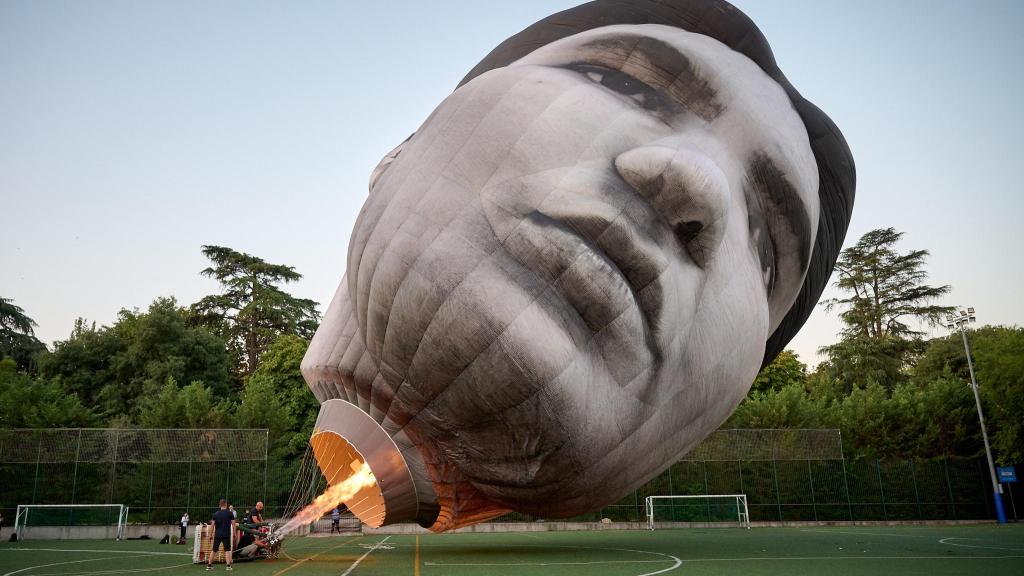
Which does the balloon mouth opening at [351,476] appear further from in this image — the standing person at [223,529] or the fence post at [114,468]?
the fence post at [114,468]

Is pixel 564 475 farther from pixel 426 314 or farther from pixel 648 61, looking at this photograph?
pixel 648 61

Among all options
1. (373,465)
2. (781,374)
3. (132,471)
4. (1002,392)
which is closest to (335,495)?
(373,465)

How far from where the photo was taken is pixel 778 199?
8.02m

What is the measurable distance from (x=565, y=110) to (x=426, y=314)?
237 centimetres

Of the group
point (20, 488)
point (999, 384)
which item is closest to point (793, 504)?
point (999, 384)

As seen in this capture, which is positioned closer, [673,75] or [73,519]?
[673,75]

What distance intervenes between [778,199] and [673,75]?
183 centimetres

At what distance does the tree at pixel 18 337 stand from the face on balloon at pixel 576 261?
177 feet

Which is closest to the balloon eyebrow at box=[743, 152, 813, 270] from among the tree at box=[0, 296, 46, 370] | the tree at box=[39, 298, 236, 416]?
the tree at box=[39, 298, 236, 416]

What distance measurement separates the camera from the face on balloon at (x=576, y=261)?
21.2 ft

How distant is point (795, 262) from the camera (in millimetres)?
8562

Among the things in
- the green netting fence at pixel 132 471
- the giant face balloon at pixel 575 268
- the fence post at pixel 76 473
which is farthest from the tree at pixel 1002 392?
the fence post at pixel 76 473

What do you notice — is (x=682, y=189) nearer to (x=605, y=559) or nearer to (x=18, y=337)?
(x=605, y=559)

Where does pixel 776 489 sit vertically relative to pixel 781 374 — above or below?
below
